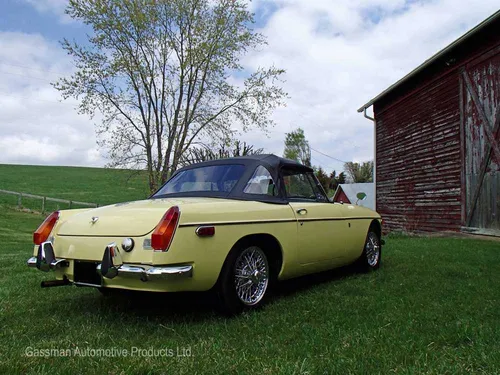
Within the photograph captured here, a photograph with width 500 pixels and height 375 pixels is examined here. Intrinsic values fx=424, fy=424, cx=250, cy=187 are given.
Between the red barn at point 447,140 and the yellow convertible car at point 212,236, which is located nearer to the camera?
the yellow convertible car at point 212,236

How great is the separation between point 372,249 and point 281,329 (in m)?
3.03

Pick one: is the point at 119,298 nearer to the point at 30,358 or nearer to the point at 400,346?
the point at 30,358

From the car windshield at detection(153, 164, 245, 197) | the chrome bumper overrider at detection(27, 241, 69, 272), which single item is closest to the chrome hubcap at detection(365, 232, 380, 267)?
the car windshield at detection(153, 164, 245, 197)

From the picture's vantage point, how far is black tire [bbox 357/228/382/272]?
18.7 feet

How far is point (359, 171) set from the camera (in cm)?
4716

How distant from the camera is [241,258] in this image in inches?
148

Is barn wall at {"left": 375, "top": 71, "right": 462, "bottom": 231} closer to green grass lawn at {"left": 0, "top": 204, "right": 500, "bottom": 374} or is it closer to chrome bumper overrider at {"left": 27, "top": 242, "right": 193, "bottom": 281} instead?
green grass lawn at {"left": 0, "top": 204, "right": 500, "bottom": 374}

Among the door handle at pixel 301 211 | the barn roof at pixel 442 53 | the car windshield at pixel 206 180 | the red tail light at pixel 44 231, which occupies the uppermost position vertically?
the barn roof at pixel 442 53

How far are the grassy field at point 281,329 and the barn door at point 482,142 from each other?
5810 mm

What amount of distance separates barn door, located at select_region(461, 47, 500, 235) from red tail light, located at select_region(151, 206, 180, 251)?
944cm

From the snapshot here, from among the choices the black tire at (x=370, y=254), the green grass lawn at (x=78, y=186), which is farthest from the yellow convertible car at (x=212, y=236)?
the green grass lawn at (x=78, y=186)

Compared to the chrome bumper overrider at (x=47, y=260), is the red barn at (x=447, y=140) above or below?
above

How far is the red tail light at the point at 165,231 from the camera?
3.14 metres

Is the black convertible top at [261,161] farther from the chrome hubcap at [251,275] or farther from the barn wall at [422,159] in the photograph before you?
the barn wall at [422,159]
